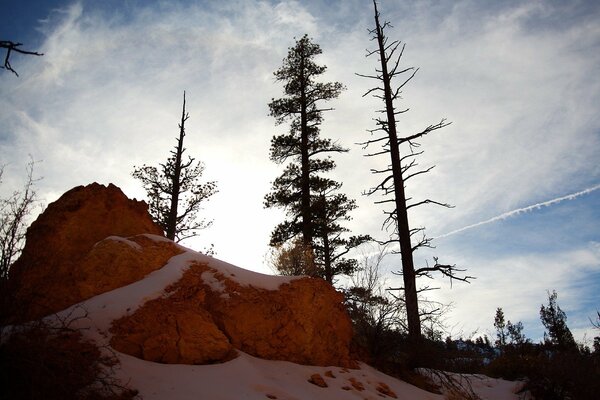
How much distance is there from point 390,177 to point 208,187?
971 cm

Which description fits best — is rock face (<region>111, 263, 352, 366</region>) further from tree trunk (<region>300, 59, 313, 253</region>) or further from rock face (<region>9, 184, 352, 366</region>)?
tree trunk (<region>300, 59, 313, 253</region>)

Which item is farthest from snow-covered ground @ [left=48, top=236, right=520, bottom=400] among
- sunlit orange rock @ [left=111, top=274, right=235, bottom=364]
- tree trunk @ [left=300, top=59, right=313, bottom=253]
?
tree trunk @ [left=300, top=59, right=313, bottom=253]

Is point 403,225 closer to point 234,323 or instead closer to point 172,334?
point 234,323

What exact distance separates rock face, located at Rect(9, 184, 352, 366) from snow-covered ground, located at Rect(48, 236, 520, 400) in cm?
6

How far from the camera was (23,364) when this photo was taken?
3.21 metres

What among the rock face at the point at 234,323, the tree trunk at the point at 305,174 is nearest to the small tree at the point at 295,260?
the tree trunk at the point at 305,174

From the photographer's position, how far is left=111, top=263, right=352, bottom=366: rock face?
200 inches

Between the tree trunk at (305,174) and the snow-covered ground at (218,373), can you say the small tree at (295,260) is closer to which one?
the tree trunk at (305,174)

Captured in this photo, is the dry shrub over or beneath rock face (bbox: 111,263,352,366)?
beneath

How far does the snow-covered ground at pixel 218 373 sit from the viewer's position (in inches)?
172

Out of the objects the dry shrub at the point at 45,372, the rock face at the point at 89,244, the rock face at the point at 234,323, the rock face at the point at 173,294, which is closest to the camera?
the dry shrub at the point at 45,372

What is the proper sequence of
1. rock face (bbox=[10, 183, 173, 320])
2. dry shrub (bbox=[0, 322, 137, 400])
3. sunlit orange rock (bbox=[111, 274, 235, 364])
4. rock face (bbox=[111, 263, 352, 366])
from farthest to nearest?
rock face (bbox=[10, 183, 173, 320]) < rock face (bbox=[111, 263, 352, 366]) < sunlit orange rock (bbox=[111, 274, 235, 364]) < dry shrub (bbox=[0, 322, 137, 400])

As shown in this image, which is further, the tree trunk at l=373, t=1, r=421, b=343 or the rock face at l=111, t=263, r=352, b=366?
the tree trunk at l=373, t=1, r=421, b=343

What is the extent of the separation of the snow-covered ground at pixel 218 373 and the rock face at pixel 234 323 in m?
0.18
